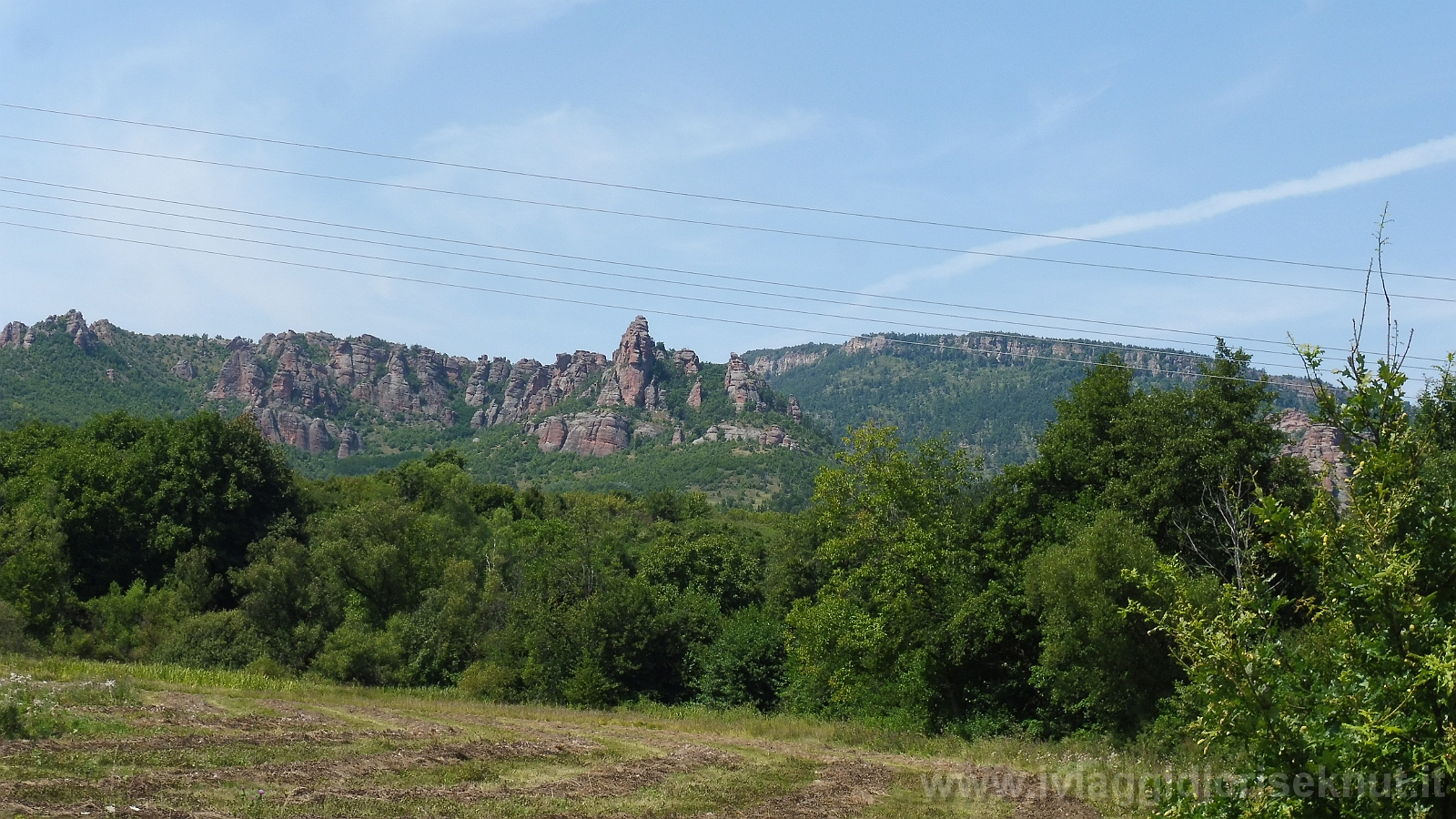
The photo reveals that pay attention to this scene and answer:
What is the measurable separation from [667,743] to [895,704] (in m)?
10.4

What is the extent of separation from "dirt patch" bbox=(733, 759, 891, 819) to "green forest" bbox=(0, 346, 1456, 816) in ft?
19.7

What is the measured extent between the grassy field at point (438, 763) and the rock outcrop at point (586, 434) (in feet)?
512

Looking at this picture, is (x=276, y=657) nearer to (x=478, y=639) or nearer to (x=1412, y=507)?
(x=478, y=639)

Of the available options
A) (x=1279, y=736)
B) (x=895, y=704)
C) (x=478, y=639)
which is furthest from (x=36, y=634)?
(x=1279, y=736)

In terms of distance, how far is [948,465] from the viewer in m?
33.1

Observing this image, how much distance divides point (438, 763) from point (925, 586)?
18.0 m

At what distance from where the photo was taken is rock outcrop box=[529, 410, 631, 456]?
183875 mm

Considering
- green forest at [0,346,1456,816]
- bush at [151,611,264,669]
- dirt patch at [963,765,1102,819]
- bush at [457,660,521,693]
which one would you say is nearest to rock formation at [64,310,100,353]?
green forest at [0,346,1456,816]

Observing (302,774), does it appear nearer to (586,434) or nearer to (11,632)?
(11,632)

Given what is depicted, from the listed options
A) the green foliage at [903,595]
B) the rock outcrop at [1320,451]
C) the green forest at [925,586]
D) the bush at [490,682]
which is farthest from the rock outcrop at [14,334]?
the rock outcrop at [1320,451]

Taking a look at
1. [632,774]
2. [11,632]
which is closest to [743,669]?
[632,774]

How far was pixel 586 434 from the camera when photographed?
185875 mm

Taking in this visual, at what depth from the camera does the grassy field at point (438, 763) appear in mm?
12844

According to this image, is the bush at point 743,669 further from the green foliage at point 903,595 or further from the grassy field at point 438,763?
the grassy field at point 438,763
